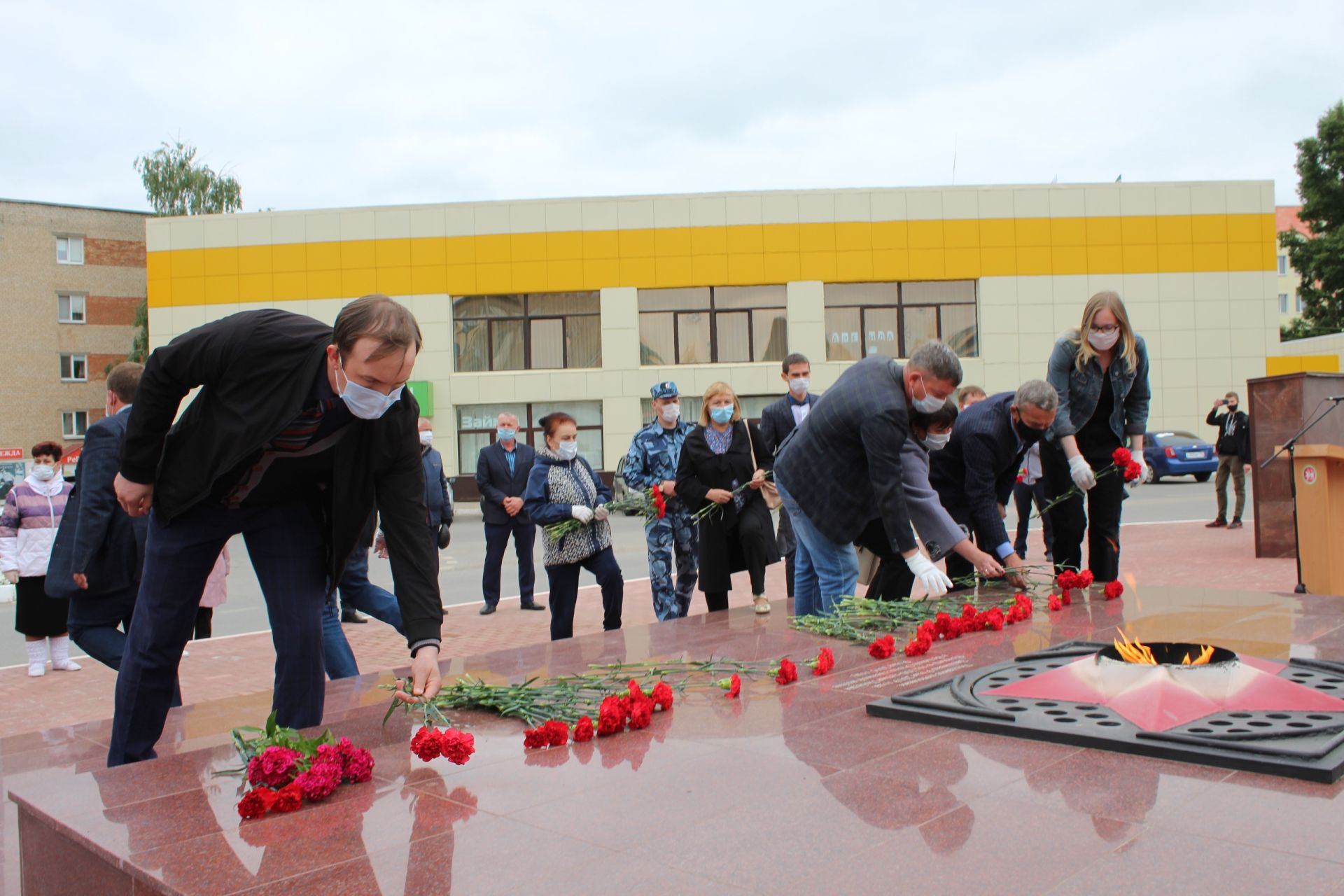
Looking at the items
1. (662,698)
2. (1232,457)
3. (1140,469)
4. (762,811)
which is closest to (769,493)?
(1140,469)

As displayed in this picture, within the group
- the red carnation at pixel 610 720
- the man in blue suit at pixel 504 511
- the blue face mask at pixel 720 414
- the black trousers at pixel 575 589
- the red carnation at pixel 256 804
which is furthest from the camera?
the man in blue suit at pixel 504 511

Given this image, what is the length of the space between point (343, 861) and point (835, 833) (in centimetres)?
106

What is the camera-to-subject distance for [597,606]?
9883 millimetres

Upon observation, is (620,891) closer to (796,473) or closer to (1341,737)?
(1341,737)

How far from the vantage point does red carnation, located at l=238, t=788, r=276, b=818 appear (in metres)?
2.68

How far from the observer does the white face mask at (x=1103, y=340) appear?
6.11m

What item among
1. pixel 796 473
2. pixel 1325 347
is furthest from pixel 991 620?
pixel 1325 347

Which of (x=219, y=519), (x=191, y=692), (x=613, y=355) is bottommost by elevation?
(x=191, y=692)

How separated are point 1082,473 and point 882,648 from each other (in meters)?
2.19

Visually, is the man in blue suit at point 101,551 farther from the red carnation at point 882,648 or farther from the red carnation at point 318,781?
the red carnation at point 882,648

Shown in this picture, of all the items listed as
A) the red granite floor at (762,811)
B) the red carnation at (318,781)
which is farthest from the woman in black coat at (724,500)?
the red carnation at (318,781)

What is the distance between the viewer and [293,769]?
2791 millimetres

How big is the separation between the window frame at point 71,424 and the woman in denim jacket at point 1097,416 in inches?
1702

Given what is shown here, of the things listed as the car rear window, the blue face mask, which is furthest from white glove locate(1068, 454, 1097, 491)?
the car rear window
